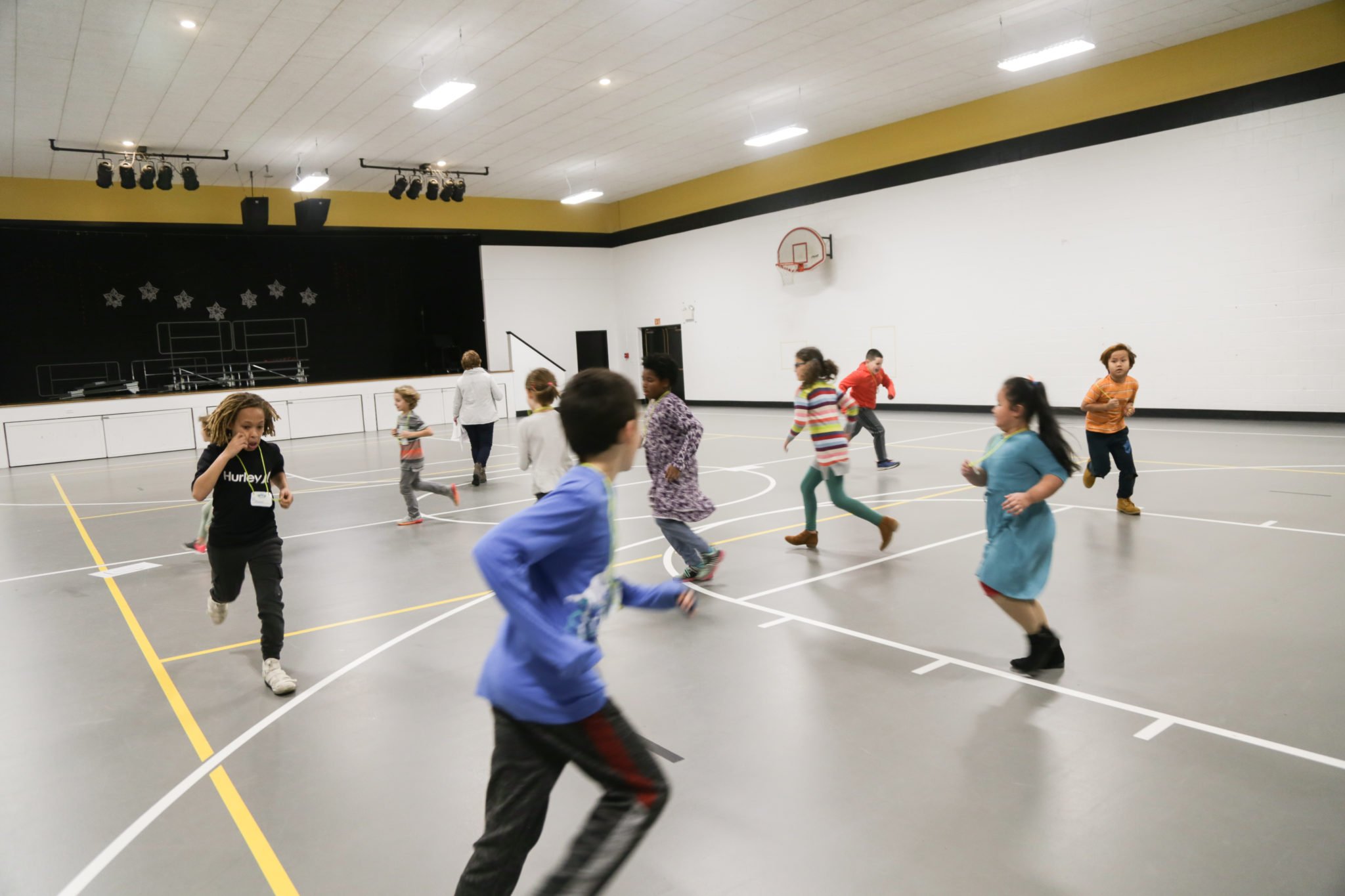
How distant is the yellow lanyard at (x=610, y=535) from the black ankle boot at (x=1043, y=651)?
8.66ft

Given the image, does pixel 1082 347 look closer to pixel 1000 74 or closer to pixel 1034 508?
pixel 1000 74

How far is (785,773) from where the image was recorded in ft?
10.3

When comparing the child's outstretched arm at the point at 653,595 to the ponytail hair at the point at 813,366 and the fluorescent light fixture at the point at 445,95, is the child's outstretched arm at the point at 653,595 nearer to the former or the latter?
the ponytail hair at the point at 813,366

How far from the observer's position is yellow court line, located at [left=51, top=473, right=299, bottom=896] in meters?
2.65

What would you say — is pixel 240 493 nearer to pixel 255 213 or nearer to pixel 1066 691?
pixel 1066 691

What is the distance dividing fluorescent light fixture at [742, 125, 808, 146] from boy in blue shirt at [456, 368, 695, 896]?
15.2m

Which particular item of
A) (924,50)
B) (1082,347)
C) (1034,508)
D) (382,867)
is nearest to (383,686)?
(382,867)

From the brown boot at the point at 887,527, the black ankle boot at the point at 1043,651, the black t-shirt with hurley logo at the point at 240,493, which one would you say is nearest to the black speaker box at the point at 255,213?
the black t-shirt with hurley logo at the point at 240,493

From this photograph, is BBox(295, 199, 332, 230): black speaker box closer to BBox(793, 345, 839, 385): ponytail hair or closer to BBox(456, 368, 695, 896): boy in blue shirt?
BBox(793, 345, 839, 385): ponytail hair

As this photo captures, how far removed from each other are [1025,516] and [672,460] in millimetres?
2270

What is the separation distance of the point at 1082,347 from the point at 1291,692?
12533 mm

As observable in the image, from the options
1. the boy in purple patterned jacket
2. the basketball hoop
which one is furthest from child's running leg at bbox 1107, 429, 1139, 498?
the basketball hoop

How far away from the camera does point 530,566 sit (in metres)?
1.86

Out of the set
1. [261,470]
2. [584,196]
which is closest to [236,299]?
[584,196]
